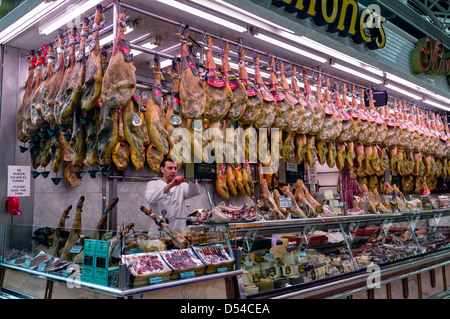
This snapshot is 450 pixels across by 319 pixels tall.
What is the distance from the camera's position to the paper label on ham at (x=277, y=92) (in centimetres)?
482

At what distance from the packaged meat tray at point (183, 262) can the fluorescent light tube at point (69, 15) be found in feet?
7.51

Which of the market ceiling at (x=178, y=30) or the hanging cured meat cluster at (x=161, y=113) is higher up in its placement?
the market ceiling at (x=178, y=30)

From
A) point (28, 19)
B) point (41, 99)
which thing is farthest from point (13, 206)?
point (28, 19)

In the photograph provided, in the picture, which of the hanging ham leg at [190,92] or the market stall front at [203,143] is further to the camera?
the hanging ham leg at [190,92]

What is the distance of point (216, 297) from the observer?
3.03 metres

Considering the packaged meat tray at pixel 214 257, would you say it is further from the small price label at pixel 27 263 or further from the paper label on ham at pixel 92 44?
the paper label on ham at pixel 92 44

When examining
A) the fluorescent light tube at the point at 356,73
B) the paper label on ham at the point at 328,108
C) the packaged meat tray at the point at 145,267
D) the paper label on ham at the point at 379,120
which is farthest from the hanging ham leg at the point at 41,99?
the paper label on ham at the point at 379,120

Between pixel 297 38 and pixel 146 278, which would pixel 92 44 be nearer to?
pixel 146 278

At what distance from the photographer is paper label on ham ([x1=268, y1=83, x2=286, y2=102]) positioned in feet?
15.8

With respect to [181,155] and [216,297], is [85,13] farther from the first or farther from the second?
[216,297]

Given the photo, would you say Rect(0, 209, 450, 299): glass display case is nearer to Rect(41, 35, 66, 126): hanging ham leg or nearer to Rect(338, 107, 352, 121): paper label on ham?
Answer: Rect(41, 35, 66, 126): hanging ham leg

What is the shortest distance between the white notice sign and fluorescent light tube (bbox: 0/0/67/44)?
149 cm
